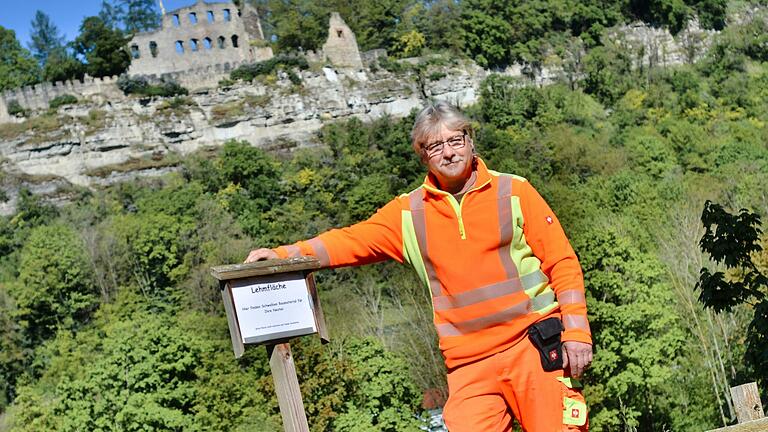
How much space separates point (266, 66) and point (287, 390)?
178 feet

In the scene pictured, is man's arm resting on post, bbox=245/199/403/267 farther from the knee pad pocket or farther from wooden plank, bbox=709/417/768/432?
wooden plank, bbox=709/417/768/432

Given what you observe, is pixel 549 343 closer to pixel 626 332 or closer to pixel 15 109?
pixel 626 332

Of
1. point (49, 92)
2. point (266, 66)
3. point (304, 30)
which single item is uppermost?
point (304, 30)

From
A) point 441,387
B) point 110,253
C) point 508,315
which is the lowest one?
point 441,387

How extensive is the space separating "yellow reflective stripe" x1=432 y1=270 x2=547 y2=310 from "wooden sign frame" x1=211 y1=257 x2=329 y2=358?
0.75 metres

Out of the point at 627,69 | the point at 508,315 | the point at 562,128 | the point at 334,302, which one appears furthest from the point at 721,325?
the point at 627,69

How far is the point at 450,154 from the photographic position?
173 inches

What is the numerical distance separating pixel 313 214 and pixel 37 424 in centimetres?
2235

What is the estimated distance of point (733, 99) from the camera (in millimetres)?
58156

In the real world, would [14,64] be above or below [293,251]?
above

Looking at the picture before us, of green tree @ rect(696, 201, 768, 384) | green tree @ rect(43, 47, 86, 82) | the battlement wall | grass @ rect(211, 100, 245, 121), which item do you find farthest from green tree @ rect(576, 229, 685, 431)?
green tree @ rect(43, 47, 86, 82)

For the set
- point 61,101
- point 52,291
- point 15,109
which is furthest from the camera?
point 61,101

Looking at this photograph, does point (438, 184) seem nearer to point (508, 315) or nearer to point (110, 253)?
point (508, 315)

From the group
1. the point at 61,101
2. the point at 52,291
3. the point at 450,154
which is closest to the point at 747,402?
the point at 450,154
